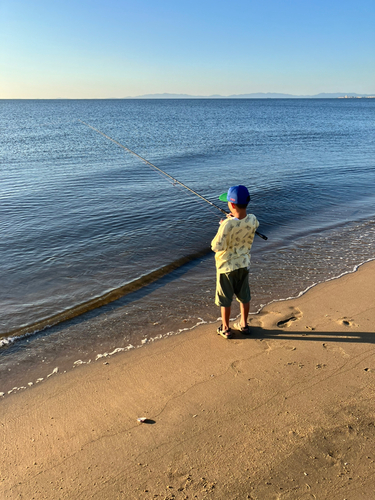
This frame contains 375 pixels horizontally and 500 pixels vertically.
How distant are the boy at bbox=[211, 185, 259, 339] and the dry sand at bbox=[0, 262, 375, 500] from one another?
16.8 inches

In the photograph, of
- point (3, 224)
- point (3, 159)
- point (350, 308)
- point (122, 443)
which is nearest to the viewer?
point (122, 443)

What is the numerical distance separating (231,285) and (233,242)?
56 centimetres

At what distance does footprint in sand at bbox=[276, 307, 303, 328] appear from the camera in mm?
4883

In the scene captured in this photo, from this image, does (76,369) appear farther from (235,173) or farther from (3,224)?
(235,173)

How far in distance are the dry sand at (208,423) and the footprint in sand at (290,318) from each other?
183 millimetres

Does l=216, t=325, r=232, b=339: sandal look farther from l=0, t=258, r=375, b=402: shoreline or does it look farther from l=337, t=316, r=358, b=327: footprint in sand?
l=337, t=316, r=358, b=327: footprint in sand

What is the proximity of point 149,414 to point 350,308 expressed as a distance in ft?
10.7

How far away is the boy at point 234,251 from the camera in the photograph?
4129 mm

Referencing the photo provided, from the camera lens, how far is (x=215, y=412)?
331 centimetres

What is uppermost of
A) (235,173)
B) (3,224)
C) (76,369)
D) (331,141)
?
(331,141)

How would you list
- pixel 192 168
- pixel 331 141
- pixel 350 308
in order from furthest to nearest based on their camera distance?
1. pixel 331 141
2. pixel 192 168
3. pixel 350 308

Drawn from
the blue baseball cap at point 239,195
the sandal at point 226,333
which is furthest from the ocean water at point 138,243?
the blue baseball cap at point 239,195

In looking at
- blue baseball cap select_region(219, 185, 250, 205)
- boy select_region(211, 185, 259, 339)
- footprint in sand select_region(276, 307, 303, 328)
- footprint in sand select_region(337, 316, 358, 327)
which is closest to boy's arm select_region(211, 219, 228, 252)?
boy select_region(211, 185, 259, 339)

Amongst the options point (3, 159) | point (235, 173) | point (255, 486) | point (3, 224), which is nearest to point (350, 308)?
point (255, 486)
